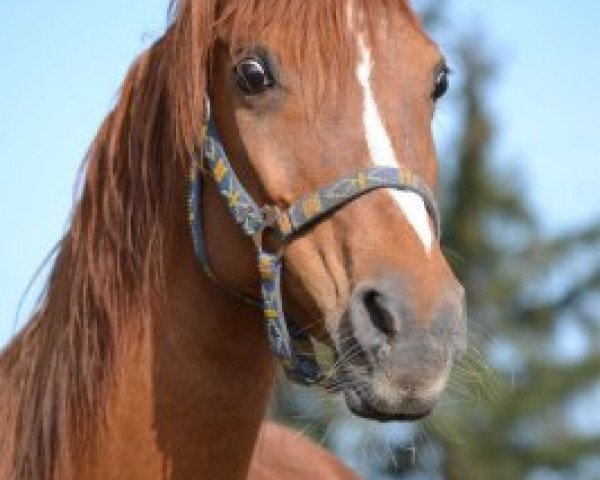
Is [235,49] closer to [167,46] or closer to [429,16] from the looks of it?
[167,46]

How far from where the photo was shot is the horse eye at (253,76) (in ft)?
10.0

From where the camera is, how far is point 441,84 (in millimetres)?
3297

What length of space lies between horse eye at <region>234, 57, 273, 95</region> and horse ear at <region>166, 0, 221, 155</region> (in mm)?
125

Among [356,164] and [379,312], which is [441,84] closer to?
[356,164]

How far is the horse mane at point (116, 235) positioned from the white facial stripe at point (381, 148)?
84mm

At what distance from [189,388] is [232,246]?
398 mm

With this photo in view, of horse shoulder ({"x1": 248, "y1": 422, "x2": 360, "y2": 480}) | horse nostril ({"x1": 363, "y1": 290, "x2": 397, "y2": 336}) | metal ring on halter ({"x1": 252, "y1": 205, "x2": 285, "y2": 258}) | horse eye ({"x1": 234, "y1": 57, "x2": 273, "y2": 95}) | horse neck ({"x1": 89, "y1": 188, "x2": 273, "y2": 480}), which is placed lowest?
horse shoulder ({"x1": 248, "y1": 422, "x2": 360, "y2": 480})

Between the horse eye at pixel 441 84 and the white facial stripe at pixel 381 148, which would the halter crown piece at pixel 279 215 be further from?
the horse eye at pixel 441 84

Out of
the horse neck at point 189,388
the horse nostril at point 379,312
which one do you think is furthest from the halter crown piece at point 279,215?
the horse nostril at point 379,312

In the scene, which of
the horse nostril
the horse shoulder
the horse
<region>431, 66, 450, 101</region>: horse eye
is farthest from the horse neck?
the horse shoulder

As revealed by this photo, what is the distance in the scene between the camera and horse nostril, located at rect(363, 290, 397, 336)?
2709 millimetres

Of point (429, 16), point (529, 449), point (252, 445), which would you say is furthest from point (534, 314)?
point (252, 445)

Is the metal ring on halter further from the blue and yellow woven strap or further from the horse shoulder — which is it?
the horse shoulder

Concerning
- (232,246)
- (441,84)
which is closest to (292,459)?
(232,246)
